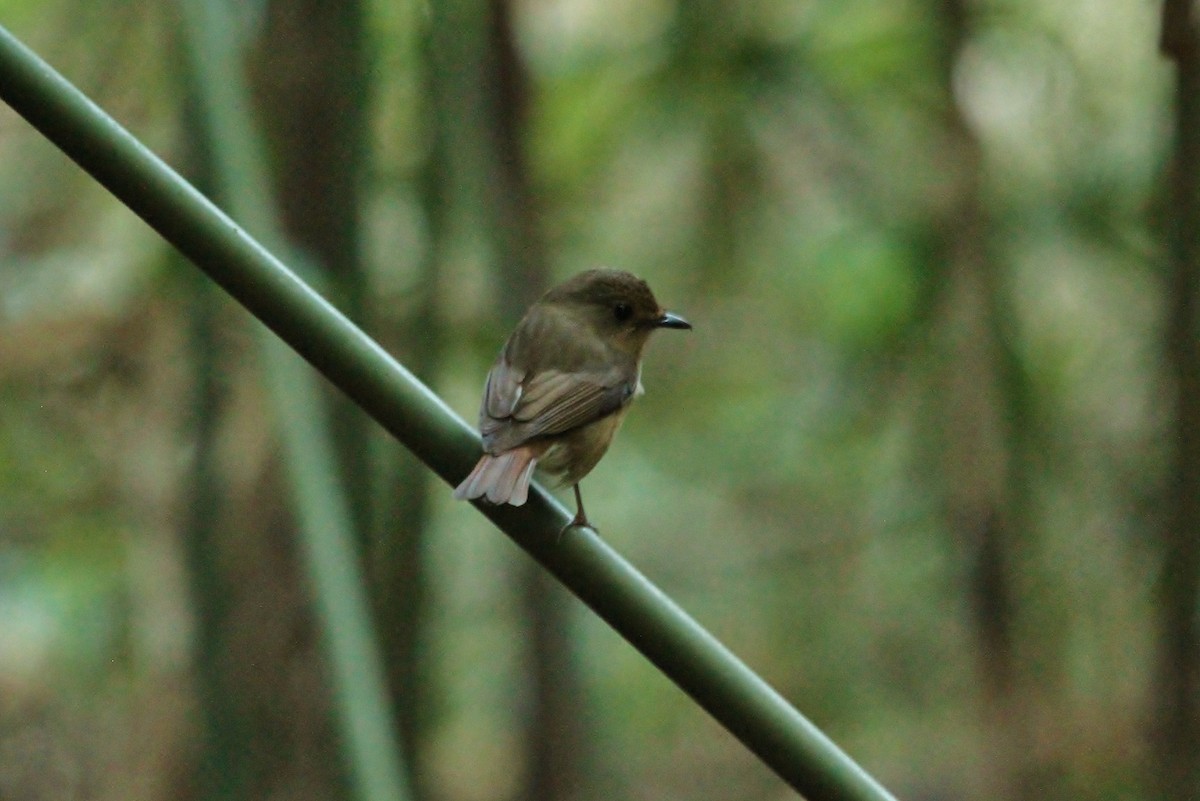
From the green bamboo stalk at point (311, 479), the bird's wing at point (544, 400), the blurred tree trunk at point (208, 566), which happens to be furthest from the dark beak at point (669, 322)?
the green bamboo stalk at point (311, 479)

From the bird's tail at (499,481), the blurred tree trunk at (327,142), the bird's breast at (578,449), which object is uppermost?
the blurred tree trunk at (327,142)

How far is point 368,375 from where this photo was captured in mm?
1145

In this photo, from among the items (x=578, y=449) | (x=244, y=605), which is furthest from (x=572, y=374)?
(x=244, y=605)

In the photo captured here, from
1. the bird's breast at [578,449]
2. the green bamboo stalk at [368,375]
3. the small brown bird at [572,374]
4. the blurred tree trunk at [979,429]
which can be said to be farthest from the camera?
the blurred tree trunk at [979,429]

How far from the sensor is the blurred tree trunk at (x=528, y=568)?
9.04 feet

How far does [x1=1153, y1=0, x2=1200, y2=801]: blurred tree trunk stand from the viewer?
7.75 ft

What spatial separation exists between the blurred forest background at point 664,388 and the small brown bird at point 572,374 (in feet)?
0.48

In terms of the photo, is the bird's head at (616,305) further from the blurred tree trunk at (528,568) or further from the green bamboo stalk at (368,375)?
the green bamboo stalk at (368,375)

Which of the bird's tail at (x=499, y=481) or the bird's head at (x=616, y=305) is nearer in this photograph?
the bird's tail at (x=499, y=481)

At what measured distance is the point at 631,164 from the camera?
407cm

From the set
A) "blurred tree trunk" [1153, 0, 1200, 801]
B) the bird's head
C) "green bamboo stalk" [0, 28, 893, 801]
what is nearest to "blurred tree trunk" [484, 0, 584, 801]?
the bird's head

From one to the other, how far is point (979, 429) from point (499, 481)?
1.90 meters

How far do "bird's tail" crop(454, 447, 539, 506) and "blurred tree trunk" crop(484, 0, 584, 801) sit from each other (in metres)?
1.02

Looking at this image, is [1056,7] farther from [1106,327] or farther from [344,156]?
[344,156]
